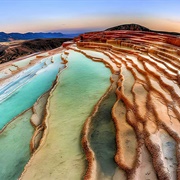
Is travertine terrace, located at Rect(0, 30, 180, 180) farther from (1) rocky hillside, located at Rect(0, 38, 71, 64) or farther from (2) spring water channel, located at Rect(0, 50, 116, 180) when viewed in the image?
(1) rocky hillside, located at Rect(0, 38, 71, 64)

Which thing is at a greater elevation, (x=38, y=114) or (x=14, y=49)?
(x=38, y=114)

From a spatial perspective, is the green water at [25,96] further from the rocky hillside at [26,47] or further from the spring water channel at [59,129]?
the rocky hillside at [26,47]

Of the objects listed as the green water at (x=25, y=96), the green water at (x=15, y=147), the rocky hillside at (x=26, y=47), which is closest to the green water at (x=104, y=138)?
the green water at (x=15, y=147)

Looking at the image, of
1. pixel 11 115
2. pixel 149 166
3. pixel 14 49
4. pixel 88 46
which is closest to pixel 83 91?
pixel 11 115

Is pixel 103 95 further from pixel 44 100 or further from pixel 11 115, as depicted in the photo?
pixel 11 115

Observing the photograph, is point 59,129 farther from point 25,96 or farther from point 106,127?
point 25,96

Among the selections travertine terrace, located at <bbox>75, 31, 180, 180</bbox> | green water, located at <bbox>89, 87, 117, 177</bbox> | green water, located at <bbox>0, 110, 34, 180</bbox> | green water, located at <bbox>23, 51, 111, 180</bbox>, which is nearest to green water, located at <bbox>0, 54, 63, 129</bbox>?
green water, located at <bbox>0, 110, 34, 180</bbox>

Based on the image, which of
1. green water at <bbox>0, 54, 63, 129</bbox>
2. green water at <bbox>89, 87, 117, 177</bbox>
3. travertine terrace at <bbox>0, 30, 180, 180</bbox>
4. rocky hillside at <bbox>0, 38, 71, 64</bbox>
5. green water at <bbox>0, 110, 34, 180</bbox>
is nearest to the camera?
travertine terrace at <bbox>0, 30, 180, 180</bbox>
